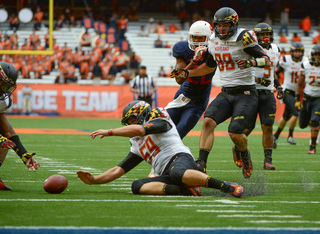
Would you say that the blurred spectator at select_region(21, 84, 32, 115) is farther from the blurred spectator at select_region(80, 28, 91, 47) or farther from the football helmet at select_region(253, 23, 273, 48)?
the football helmet at select_region(253, 23, 273, 48)

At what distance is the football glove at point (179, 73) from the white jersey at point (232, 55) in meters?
0.42

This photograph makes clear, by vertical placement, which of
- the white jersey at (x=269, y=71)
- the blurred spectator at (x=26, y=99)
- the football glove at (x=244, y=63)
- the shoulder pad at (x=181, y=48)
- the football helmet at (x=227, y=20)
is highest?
the football helmet at (x=227, y=20)

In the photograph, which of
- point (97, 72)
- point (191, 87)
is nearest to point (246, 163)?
point (191, 87)

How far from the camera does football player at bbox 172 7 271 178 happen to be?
6.30m

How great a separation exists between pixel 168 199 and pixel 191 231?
4.29 feet

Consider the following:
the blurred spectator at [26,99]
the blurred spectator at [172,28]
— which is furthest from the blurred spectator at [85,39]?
the blurred spectator at [26,99]

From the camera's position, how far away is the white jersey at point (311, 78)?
392 inches

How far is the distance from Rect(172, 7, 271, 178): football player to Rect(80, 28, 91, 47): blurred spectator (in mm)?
18053

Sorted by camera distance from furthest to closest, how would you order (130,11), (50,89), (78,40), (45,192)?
(130,11) → (78,40) → (50,89) → (45,192)

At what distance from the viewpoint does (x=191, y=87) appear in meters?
6.84

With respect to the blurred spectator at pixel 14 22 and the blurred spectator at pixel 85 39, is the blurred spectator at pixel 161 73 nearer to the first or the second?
the blurred spectator at pixel 85 39

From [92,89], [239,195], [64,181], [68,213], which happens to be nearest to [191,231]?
[68,213]

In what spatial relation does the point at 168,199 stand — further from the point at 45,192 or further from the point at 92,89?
the point at 92,89

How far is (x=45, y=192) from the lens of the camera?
5.43 meters
